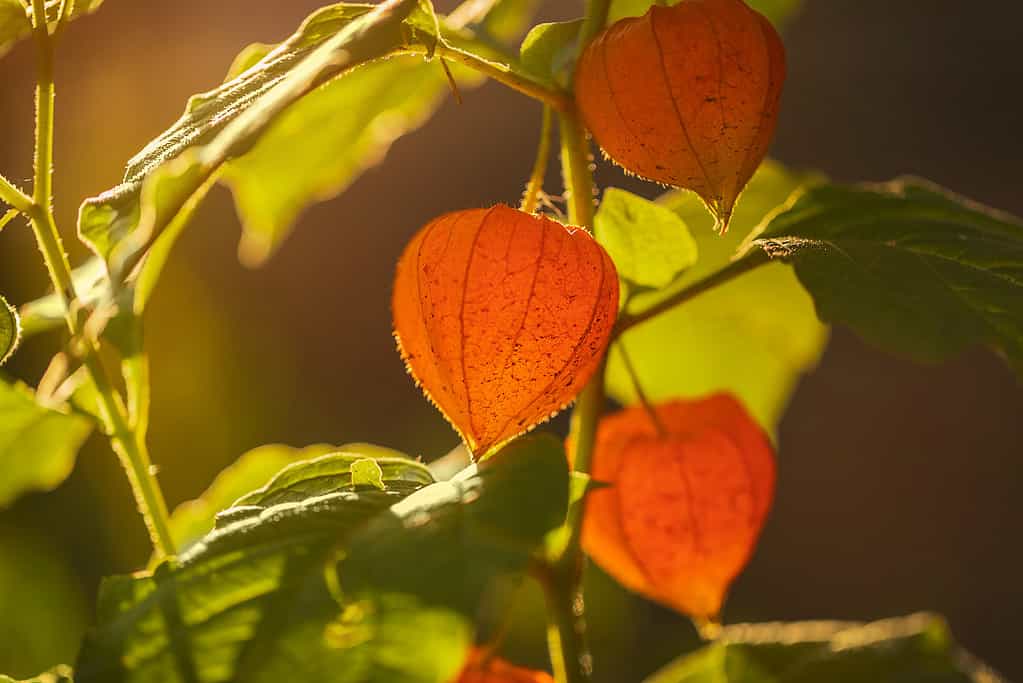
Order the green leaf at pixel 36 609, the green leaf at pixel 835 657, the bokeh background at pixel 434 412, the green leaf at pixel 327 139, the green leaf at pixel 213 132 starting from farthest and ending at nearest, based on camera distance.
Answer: the bokeh background at pixel 434 412 < the green leaf at pixel 36 609 < the green leaf at pixel 327 139 < the green leaf at pixel 835 657 < the green leaf at pixel 213 132

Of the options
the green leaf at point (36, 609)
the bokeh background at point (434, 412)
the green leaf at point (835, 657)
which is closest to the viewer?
the green leaf at point (835, 657)

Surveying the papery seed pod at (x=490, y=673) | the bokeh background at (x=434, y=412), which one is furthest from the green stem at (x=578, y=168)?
the bokeh background at (x=434, y=412)

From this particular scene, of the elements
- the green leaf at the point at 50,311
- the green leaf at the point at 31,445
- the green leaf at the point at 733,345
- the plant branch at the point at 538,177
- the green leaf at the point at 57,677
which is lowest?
the green leaf at the point at 733,345

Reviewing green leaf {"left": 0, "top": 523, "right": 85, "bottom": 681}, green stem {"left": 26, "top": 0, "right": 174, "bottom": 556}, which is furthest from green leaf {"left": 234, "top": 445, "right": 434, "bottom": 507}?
green leaf {"left": 0, "top": 523, "right": 85, "bottom": 681}

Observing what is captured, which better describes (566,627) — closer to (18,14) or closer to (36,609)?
(18,14)

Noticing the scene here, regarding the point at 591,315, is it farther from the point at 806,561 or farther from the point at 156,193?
the point at 806,561

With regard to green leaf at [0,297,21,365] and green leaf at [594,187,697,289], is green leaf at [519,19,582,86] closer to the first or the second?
green leaf at [594,187,697,289]

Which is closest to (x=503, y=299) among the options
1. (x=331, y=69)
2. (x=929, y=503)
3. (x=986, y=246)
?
(x=331, y=69)

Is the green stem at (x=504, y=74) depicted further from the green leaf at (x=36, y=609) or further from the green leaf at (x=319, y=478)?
the green leaf at (x=36, y=609)

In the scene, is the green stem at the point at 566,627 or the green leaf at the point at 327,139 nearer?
the green stem at the point at 566,627

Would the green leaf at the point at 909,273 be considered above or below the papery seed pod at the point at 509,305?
below
